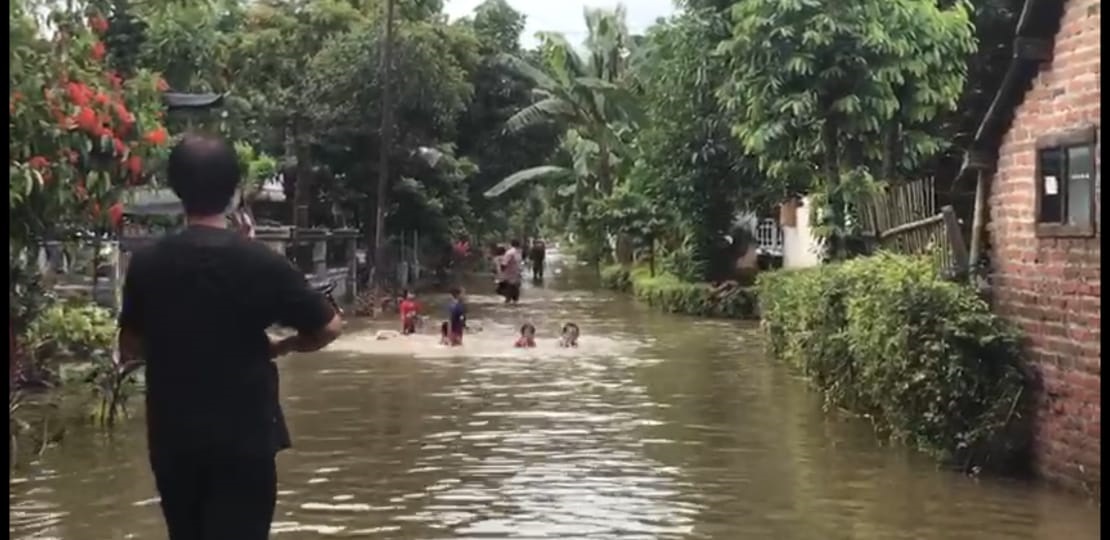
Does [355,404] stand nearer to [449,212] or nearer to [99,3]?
[99,3]

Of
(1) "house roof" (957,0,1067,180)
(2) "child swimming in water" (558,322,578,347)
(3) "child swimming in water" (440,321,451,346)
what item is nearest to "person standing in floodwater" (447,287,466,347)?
(3) "child swimming in water" (440,321,451,346)

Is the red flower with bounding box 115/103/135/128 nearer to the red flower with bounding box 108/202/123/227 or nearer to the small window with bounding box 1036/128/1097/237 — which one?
the red flower with bounding box 108/202/123/227

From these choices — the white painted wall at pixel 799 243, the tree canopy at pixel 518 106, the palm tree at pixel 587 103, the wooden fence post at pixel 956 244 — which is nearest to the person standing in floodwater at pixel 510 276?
the tree canopy at pixel 518 106

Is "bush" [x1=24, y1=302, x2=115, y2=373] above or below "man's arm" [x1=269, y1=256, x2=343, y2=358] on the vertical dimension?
below

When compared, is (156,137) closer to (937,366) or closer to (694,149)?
(937,366)

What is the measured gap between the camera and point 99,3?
27.6 feet

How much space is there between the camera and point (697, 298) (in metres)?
29.4

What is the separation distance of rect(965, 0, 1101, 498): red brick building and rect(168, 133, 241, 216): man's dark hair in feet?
19.9

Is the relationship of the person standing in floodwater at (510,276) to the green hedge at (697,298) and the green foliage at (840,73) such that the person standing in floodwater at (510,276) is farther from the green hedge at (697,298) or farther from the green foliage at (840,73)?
the green foliage at (840,73)

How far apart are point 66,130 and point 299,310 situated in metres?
3.50

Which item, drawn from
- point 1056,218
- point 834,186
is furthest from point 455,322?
point 1056,218

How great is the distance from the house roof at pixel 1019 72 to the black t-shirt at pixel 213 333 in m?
6.65

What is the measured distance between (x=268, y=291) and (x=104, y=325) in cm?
828

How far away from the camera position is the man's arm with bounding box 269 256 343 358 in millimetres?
4125
